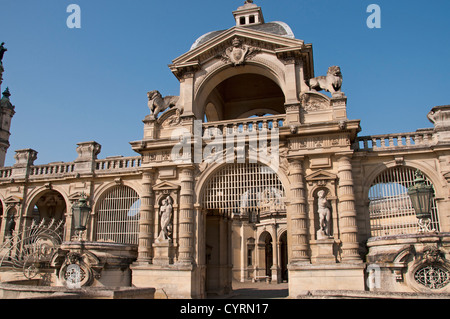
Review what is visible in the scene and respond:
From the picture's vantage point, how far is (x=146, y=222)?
60.1 ft

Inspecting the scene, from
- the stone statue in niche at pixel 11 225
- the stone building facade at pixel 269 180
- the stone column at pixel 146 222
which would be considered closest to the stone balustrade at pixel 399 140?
the stone building facade at pixel 269 180

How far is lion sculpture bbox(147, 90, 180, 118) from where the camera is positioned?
2008 centimetres

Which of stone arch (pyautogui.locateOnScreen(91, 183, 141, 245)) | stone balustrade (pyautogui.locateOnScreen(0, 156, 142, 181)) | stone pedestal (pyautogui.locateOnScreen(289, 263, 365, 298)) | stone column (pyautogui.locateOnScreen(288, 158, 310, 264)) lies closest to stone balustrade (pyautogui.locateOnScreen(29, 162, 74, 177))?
stone balustrade (pyautogui.locateOnScreen(0, 156, 142, 181))

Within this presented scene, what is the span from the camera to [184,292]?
16.9 metres

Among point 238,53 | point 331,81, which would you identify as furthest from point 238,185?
point 238,53

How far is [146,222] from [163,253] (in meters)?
1.66

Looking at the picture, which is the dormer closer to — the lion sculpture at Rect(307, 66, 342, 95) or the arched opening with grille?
the lion sculpture at Rect(307, 66, 342, 95)

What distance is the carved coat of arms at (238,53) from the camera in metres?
19.5

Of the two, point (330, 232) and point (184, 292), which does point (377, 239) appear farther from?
point (184, 292)

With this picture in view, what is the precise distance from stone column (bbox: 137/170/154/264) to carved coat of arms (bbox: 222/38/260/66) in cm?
663

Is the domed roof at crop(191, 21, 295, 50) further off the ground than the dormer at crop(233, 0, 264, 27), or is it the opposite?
the dormer at crop(233, 0, 264, 27)
